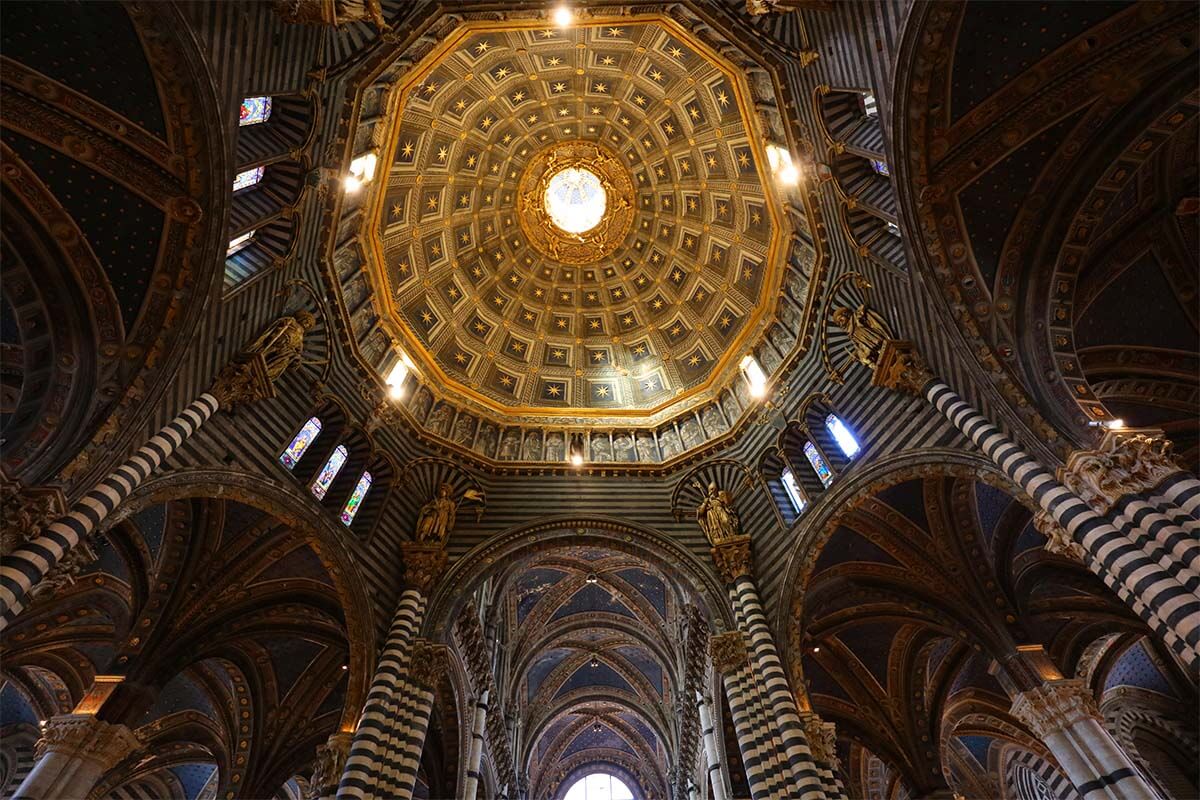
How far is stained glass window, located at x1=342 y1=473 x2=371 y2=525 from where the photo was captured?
17.2 metres

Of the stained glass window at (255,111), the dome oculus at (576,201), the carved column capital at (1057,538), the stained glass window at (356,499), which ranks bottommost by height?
the carved column capital at (1057,538)

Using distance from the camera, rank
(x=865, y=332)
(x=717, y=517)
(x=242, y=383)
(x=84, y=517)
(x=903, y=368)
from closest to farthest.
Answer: (x=84, y=517) < (x=242, y=383) < (x=903, y=368) < (x=865, y=332) < (x=717, y=517)

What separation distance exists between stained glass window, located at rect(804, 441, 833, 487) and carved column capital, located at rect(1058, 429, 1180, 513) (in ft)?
22.1

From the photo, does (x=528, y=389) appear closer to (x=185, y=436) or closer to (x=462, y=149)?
(x=462, y=149)

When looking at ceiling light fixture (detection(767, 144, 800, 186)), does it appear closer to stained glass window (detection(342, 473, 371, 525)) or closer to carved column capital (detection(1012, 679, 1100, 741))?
carved column capital (detection(1012, 679, 1100, 741))

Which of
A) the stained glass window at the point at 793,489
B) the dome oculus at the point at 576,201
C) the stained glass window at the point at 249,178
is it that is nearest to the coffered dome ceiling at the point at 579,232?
the dome oculus at the point at 576,201

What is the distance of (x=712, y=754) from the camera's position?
62.7ft

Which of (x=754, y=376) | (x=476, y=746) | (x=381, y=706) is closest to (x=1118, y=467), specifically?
(x=754, y=376)

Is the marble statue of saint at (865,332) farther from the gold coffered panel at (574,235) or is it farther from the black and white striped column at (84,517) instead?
the black and white striped column at (84,517)

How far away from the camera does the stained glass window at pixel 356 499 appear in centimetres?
1716

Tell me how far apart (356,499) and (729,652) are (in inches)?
417

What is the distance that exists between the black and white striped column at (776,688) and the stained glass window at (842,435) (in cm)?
430

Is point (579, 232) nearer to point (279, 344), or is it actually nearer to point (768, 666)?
point (279, 344)

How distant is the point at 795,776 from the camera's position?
13.3 meters
